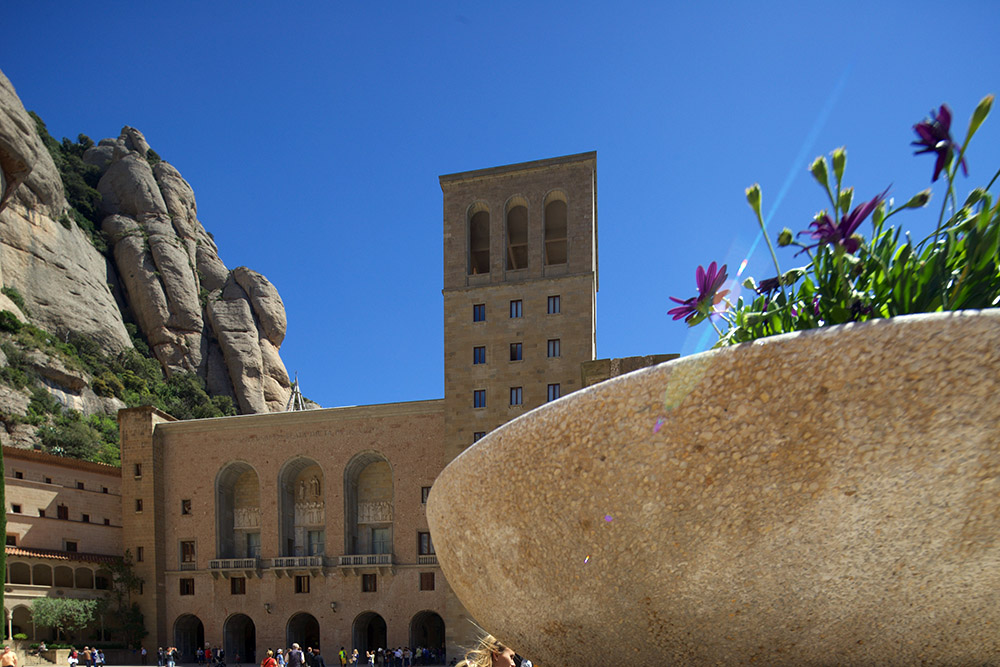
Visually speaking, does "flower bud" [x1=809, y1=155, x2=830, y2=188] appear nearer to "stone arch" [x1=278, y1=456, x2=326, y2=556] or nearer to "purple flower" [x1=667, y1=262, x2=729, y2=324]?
"purple flower" [x1=667, y1=262, x2=729, y2=324]

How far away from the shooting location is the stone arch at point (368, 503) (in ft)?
116

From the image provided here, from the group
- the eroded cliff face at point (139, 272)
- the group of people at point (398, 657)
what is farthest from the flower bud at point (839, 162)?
the eroded cliff face at point (139, 272)

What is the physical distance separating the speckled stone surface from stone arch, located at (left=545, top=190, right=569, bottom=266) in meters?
31.8

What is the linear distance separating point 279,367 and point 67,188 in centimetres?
2417

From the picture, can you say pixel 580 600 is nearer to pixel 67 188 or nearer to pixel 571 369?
pixel 571 369

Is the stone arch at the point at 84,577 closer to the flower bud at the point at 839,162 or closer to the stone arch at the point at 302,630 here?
the stone arch at the point at 302,630

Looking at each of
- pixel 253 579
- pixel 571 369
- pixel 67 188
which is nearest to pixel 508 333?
pixel 571 369

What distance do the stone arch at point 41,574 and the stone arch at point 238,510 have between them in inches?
279

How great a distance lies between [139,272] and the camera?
65.4 meters

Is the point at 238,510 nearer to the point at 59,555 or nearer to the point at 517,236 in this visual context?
the point at 59,555

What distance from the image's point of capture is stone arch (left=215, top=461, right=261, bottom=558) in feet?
120

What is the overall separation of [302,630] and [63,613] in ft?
33.9

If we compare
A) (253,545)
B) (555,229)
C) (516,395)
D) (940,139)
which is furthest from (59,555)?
(940,139)

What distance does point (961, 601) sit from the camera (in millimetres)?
3578
